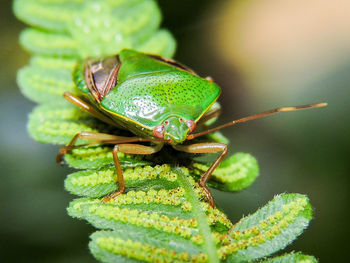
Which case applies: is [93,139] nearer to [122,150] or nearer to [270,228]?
[122,150]

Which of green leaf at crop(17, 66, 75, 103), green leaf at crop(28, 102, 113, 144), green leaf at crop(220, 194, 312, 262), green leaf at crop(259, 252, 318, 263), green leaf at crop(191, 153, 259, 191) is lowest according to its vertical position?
green leaf at crop(259, 252, 318, 263)

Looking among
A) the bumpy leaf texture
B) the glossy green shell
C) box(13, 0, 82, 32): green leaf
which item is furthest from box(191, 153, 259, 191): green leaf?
box(13, 0, 82, 32): green leaf

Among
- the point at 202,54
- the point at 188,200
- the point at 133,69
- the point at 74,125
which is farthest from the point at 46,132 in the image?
the point at 202,54

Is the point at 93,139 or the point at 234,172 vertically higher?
the point at 93,139

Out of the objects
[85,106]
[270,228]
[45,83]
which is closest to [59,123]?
[85,106]

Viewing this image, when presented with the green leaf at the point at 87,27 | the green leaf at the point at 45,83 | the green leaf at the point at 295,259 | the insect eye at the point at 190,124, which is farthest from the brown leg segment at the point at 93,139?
the green leaf at the point at 295,259

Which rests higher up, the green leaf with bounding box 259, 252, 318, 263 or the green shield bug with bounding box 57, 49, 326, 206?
the green shield bug with bounding box 57, 49, 326, 206

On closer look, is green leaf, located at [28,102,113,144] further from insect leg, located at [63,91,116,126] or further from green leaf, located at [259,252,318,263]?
green leaf, located at [259,252,318,263]

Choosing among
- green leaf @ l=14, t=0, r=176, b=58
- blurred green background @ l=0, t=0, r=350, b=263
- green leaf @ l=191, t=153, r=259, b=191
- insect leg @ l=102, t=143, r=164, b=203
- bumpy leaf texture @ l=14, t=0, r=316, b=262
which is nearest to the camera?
bumpy leaf texture @ l=14, t=0, r=316, b=262
